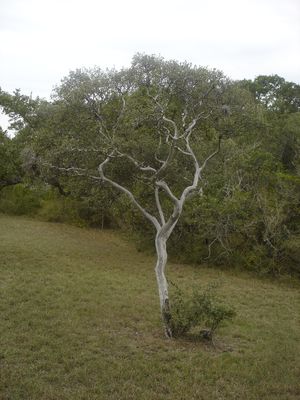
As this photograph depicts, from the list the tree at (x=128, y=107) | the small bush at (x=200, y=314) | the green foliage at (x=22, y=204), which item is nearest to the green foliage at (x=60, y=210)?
the green foliage at (x=22, y=204)

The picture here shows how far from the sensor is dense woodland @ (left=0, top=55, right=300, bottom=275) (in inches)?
453

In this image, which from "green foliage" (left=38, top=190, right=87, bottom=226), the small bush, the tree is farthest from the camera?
"green foliage" (left=38, top=190, right=87, bottom=226)

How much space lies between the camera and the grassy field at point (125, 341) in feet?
21.2

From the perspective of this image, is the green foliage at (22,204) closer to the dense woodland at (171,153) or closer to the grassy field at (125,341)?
the dense woodland at (171,153)

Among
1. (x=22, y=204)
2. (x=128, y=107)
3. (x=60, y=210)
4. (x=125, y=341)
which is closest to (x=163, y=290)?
(x=125, y=341)

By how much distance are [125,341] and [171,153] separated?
4241 millimetres

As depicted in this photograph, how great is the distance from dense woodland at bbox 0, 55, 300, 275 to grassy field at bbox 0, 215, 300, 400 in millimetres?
1916

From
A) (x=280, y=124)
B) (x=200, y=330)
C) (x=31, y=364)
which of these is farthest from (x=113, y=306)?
(x=280, y=124)

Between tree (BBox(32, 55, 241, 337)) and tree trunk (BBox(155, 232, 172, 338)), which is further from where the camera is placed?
tree (BBox(32, 55, 241, 337))

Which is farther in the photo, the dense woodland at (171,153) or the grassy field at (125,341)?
the dense woodland at (171,153)

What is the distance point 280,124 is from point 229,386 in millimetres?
30139

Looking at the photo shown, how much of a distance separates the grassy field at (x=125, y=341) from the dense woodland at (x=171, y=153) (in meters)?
1.92

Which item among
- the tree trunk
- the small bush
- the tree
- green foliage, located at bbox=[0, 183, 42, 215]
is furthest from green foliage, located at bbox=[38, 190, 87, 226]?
the small bush

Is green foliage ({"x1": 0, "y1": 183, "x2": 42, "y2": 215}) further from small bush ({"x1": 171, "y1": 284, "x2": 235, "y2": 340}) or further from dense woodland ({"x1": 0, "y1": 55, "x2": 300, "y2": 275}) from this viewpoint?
small bush ({"x1": 171, "y1": 284, "x2": 235, "y2": 340})
